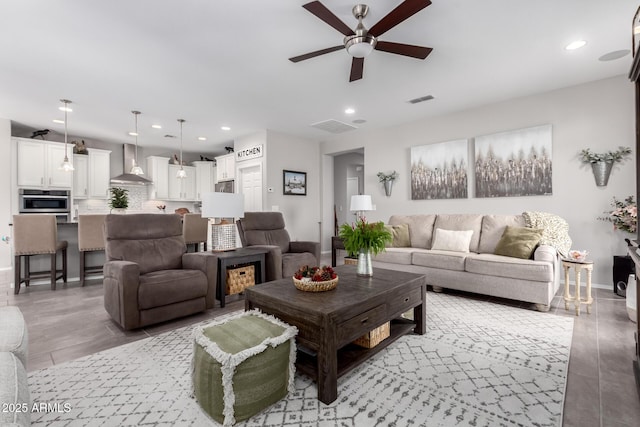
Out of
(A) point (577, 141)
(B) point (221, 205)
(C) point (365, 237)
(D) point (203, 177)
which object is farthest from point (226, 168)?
(A) point (577, 141)

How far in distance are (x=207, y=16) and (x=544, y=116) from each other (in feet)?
14.5

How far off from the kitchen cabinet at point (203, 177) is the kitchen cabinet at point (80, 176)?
2.40 m

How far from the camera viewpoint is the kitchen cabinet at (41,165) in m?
5.59

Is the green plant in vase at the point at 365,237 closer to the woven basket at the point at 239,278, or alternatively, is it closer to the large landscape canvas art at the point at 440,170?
the woven basket at the point at 239,278

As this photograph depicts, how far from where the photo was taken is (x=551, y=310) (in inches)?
120

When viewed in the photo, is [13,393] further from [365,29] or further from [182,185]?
[182,185]

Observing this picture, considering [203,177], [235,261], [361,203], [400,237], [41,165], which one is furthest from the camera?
[203,177]

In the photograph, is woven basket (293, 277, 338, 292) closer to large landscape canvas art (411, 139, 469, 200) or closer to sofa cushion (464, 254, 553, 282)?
sofa cushion (464, 254, 553, 282)

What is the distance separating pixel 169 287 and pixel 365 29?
2.74 meters

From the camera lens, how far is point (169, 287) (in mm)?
2672

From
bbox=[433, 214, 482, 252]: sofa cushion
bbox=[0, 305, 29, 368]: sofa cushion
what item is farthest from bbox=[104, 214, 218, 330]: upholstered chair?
bbox=[433, 214, 482, 252]: sofa cushion

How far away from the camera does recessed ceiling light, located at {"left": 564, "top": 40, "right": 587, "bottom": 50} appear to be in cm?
295

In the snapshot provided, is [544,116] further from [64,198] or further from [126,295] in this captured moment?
[64,198]

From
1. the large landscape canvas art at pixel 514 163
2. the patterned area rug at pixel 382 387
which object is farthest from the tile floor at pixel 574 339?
the large landscape canvas art at pixel 514 163
